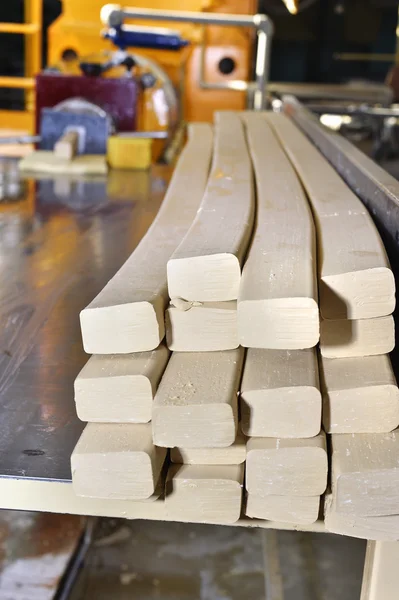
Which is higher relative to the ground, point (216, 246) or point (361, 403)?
point (216, 246)

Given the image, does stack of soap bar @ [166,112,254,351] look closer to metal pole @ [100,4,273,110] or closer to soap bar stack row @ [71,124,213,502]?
soap bar stack row @ [71,124,213,502]

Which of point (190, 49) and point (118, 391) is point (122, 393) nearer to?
point (118, 391)

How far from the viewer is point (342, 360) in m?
1.09

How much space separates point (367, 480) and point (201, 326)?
323 mm

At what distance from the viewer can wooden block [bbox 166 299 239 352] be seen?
1045mm

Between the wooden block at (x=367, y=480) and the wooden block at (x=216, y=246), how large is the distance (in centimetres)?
29

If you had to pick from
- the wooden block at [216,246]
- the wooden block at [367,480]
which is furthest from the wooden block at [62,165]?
the wooden block at [367,480]

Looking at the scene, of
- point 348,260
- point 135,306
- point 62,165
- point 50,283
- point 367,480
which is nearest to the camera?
point 367,480

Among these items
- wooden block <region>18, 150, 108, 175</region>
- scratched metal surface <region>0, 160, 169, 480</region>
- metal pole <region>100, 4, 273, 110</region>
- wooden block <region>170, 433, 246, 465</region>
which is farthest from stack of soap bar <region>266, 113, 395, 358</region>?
metal pole <region>100, 4, 273, 110</region>

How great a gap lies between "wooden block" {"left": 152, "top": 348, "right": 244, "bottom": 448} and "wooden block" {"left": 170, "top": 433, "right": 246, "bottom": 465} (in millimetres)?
44

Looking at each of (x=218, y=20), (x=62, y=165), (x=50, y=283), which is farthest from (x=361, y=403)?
(x=218, y=20)

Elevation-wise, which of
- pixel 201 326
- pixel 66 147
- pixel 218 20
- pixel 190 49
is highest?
pixel 218 20

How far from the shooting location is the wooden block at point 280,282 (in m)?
0.98

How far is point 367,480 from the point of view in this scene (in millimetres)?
929
